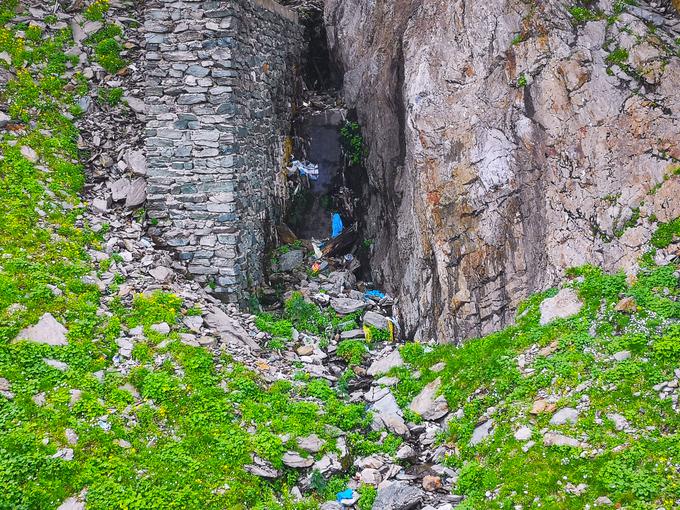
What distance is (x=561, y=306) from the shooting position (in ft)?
25.5

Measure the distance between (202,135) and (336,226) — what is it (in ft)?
15.3

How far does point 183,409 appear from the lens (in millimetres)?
6965

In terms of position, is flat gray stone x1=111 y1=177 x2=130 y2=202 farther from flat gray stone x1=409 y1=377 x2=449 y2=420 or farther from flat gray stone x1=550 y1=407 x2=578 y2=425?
flat gray stone x1=550 y1=407 x2=578 y2=425

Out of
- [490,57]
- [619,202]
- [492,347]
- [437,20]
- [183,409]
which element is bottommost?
[183,409]

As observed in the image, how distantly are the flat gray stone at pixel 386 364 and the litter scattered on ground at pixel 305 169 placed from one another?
214 inches

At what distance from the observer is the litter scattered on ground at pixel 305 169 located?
41.8 feet

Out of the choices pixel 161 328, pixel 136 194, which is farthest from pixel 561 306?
pixel 136 194

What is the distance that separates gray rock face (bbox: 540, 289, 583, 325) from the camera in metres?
7.63

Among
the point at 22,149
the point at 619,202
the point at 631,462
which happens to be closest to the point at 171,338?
the point at 22,149

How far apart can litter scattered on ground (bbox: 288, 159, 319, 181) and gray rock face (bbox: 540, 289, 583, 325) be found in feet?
22.6

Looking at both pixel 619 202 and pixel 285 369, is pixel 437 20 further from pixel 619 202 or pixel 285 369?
pixel 285 369

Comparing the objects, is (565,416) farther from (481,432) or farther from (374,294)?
(374,294)

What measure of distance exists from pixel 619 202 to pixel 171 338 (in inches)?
283

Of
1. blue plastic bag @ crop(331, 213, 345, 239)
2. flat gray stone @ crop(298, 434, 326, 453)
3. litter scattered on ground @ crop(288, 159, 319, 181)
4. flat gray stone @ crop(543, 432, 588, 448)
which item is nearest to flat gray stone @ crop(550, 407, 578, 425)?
flat gray stone @ crop(543, 432, 588, 448)
